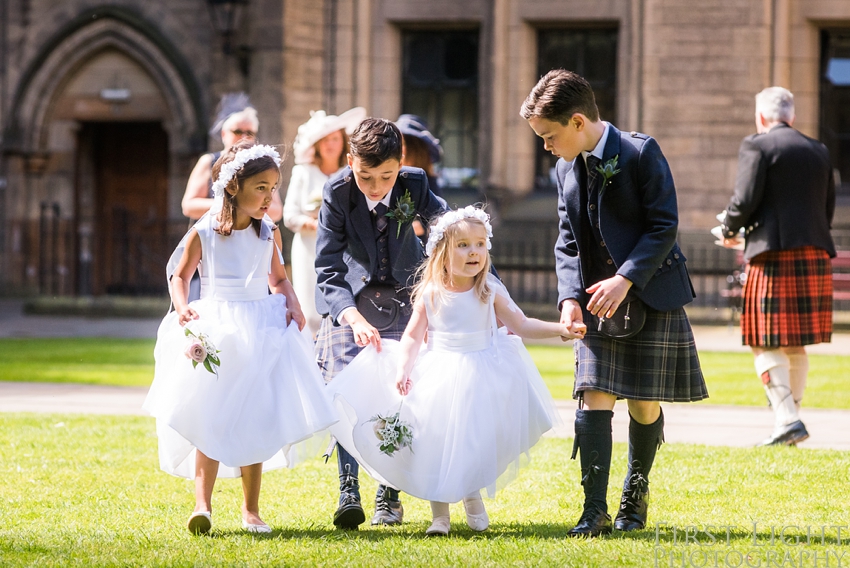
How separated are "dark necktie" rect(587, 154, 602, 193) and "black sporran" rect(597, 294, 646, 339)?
450 mm

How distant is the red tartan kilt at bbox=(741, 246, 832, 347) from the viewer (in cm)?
747

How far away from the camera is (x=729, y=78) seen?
661 inches

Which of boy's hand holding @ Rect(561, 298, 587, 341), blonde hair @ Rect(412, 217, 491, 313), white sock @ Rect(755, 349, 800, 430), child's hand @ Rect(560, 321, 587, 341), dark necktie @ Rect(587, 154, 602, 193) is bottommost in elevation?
white sock @ Rect(755, 349, 800, 430)

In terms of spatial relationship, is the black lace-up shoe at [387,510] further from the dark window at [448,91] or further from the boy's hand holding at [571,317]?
the dark window at [448,91]

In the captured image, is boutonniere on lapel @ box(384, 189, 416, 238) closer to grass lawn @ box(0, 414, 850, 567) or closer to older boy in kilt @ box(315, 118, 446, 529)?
older boy in kilt @ box(315, 118, 446, 529)

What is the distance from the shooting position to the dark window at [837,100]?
1734 centimetres

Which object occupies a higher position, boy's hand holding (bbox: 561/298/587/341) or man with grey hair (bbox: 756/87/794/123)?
man with grey hair (bbox: 756/87/794/123)

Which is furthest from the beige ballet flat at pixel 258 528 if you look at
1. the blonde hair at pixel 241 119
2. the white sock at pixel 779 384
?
the white sock at pixel 779 384

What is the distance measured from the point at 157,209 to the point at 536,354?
9402mm

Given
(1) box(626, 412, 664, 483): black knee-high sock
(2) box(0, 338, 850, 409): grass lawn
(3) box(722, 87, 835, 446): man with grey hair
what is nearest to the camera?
(1) box(626, 412, 664, 483): black knee-high sock

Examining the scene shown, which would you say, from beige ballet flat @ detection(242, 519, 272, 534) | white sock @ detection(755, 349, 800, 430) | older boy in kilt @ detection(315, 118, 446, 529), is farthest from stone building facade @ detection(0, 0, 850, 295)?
beige ballet flat @ detection(242, 519, 272, 534)

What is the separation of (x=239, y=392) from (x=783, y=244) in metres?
3.86

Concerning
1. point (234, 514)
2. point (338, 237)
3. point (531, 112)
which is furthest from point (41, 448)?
point (531, 112)

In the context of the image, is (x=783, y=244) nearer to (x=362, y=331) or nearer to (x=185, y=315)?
(x=362, y=331)
